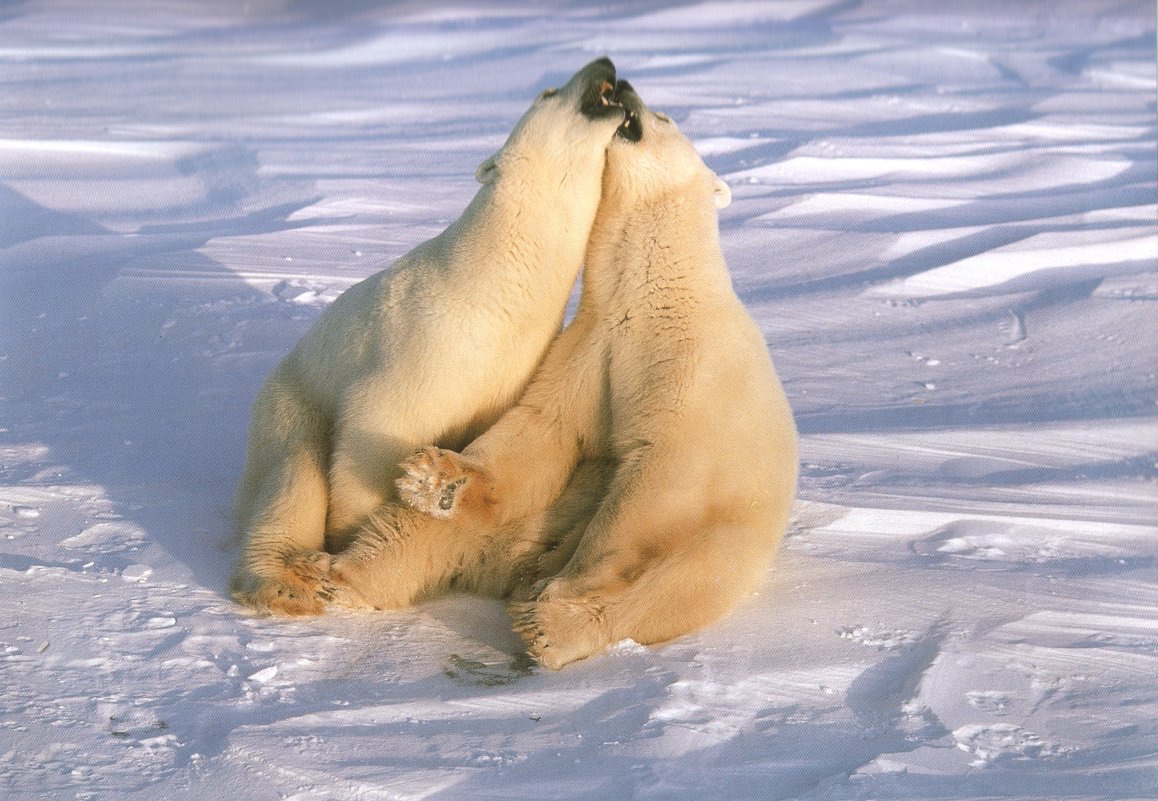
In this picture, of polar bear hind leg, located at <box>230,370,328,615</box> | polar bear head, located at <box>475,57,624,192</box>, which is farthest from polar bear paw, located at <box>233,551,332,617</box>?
polar bear head, located at <box>475,57,624,192</box>

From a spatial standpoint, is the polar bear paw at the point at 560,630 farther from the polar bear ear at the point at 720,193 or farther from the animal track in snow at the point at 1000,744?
the polar bear ear at the point at 720,193

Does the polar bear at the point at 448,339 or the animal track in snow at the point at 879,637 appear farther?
the polar bear at the point at 448,339

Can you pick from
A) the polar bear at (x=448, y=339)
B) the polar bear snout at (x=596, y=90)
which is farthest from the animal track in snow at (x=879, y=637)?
the polar bear snout at (x=596, y=90)

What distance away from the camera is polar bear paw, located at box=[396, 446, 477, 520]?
3.51m

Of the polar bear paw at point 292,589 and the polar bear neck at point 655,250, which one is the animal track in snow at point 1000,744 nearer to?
the polar bear neck at point 655,250

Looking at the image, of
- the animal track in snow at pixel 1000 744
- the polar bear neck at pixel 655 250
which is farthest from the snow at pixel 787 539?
the polar bear neck at pixel 655 250

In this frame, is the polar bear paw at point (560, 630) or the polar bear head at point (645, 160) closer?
the polar bear paw at point (560, 630)

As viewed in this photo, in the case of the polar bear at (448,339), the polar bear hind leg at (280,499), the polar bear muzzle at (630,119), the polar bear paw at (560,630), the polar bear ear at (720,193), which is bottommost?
the polar bear paw at (560,630)

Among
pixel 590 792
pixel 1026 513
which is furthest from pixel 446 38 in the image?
pixel 590 792

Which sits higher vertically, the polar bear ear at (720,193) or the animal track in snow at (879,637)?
the polar bear ear at (720,193)

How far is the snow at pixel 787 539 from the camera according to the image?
292 cm

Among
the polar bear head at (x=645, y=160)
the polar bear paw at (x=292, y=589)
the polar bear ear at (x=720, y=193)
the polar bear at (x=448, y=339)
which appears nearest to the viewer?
the polar bear paw at (x=292, y=589)

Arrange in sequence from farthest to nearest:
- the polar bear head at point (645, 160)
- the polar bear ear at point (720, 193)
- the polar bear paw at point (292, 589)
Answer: the polar bear ear at point (720, 193)
the polar bear head at point (645, 160)
the polar bear paw at point (292, 589)

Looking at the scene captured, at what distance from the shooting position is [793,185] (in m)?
9.30
